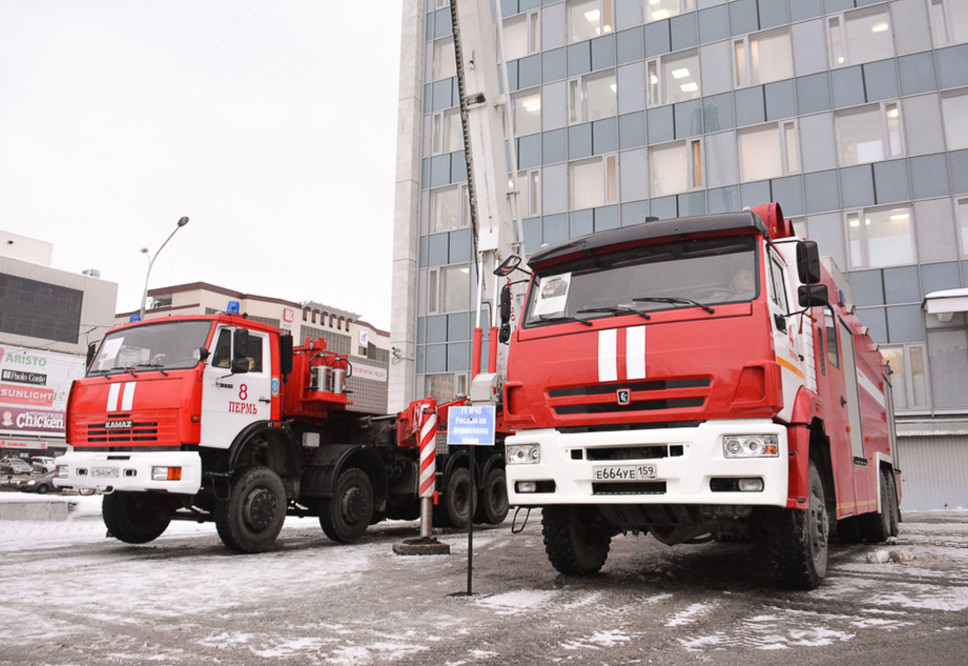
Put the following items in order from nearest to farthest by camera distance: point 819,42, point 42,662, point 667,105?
point 42,662
point 819,42
point 667,105

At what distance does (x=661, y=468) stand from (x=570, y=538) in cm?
151

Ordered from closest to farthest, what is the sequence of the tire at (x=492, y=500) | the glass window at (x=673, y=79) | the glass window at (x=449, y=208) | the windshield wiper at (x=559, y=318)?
1. the windshield wiper at (x=559, y=318)
2. the tire at (x=492, y=500)
3. the glass window at (x=673, y=79)
4. the glass window at (x=449, y=208)

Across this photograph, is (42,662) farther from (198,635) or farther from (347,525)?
(347,525)

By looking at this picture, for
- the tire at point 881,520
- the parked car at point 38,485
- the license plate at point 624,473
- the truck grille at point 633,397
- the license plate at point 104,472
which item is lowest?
the parked car at point 38,485

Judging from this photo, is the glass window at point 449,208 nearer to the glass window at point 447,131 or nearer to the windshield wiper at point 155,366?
the glass window at point 447,131

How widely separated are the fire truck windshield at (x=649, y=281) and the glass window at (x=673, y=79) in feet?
65.1

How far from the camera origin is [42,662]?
4.01m

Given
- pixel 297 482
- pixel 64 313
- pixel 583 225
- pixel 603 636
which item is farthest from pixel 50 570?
pixel 64 313

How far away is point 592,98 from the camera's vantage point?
85.5 ft

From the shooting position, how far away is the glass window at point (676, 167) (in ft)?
77.7

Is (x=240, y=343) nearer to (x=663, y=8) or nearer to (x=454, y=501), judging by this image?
(x=454, y=501)

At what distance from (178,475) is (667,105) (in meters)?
20.6

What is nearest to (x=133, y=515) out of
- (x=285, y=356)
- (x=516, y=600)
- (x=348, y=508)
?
(x=348, y=508)

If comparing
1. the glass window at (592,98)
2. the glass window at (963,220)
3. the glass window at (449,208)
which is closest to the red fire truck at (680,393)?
the glass window at (963,220)
